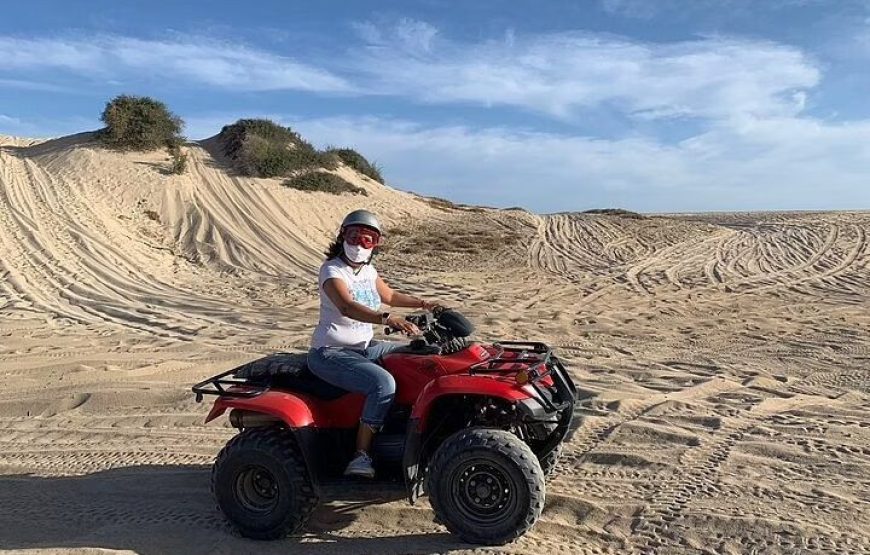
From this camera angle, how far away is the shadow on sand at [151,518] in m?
3.89

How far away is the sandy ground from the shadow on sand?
2cm

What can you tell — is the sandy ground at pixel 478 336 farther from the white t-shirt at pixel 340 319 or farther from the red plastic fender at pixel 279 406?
the white t-shirt at pixel 340 319

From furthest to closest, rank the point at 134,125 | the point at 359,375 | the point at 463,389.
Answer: the point at 134,125 → the point at 359,375 → the point at 463,389

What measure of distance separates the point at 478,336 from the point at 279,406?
5780 millimetres

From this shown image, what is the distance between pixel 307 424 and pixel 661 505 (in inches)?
82.7

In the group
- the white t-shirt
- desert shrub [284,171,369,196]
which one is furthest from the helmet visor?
desert shrub [284,171,369,196]

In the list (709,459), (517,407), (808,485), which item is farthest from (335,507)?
(808,485)

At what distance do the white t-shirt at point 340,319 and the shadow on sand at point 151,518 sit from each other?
80 cm

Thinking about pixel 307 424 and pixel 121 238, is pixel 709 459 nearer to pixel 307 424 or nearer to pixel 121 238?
pixel 307 424

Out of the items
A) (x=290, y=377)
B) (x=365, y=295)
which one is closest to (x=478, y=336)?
(x=365, y=295)

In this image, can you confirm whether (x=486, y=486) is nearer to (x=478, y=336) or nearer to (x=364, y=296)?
(x=364, y=296)

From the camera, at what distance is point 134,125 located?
74.5 ft

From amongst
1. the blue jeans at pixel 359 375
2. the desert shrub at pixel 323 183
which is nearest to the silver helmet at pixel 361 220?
the blue jeans at pixel 359 375

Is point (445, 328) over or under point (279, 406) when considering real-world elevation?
over
